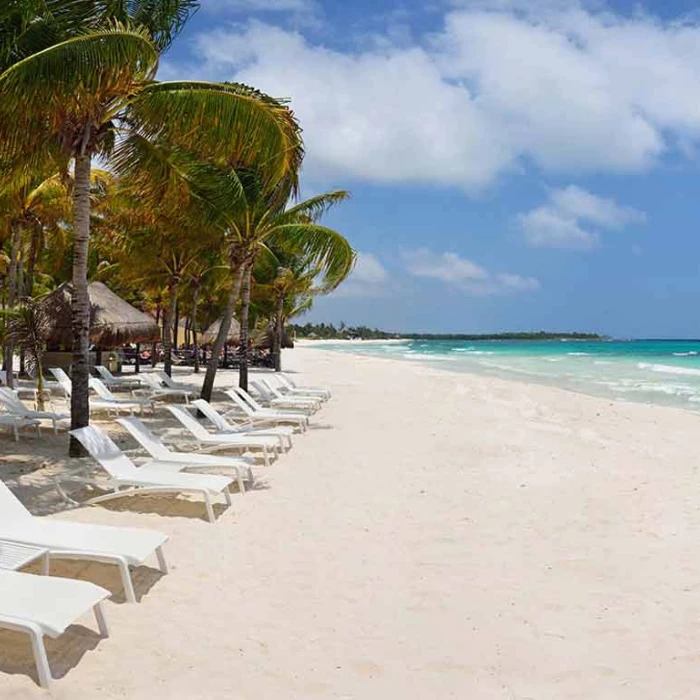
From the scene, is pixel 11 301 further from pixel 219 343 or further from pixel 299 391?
pixel 299 391

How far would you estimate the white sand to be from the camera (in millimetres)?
3197

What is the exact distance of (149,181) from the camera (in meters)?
9.30

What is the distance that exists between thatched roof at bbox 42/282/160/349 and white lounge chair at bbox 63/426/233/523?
1232 centimetres

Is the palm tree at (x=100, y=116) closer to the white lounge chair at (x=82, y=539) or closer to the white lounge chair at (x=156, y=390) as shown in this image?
the white lounge chair at (x=82, y=539)

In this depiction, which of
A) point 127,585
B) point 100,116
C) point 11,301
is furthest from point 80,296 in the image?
point 11,301

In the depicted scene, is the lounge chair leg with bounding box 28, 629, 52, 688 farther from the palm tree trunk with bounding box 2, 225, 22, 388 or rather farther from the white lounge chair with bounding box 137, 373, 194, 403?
the palm tree trunk with bounding box 2, 225, 22, 388

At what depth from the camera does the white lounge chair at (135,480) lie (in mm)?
5613

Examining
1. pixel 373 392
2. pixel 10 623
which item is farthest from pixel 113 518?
pixel 373 392

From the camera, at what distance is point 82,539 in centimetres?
398

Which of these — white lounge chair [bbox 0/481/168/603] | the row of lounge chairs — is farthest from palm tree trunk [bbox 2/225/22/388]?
white lounge chair [bbox 0/481/168/603]

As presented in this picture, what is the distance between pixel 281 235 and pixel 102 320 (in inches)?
324

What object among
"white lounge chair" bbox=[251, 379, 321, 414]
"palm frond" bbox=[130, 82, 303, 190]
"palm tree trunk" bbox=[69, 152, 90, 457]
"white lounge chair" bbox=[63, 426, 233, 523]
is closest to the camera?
"white lounge chair" bbox=[63, 426, 233, 523]

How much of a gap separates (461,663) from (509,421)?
10038mm

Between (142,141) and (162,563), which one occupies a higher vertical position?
(142,141)
